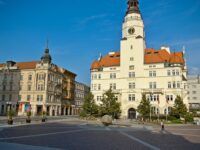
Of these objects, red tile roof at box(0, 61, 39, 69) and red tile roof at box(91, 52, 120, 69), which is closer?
red tile roof at box(91, 52, 120, 69)

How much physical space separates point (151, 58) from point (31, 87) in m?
41.1

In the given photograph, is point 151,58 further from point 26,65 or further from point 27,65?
point 26,65

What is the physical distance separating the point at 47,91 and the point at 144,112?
35.0 m

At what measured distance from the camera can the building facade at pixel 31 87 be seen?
74438 mm

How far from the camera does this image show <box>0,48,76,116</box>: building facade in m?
74.4

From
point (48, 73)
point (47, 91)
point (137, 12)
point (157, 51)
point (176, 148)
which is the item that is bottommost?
point (176, 148)

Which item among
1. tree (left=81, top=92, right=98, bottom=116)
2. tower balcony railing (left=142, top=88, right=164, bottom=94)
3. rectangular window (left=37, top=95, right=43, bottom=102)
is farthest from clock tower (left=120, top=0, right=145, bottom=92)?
rectangular window (left=37, top=95, right=43, bottom=102)

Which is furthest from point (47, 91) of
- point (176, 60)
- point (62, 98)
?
point (176, 60)

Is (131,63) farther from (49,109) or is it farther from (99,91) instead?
(49,109)

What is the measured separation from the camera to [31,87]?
7600 cm

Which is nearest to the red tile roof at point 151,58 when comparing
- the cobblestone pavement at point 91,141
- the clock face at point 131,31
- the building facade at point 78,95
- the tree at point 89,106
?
the clock face at point 131,31

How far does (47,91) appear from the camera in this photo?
7444 centimetres

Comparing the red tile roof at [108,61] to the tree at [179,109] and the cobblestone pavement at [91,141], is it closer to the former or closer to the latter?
the tree at [179,109]

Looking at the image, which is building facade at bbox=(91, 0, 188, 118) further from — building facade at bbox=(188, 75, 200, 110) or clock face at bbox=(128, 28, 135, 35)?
building facade at bbox=(188, 75, 200, 110)
